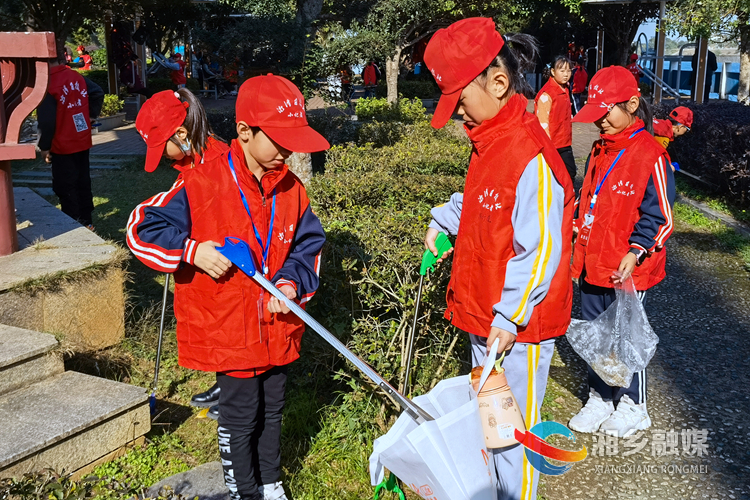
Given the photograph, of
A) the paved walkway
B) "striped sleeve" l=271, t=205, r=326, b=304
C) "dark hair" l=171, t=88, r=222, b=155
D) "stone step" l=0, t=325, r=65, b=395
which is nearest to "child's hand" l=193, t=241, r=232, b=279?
"striped sleeve" l=271, t=205, r=326, b=304

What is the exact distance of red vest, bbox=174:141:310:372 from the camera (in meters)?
2.50

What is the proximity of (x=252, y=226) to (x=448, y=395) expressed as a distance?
3.02 ft

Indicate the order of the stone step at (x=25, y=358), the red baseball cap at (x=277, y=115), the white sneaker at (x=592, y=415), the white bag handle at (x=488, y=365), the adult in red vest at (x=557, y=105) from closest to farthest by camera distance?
the white bag handle at (x=488, y=365) < the red baseball cap at (x=277, y=115) < the stone step at (x=25, y=358) < the white sneaker at (x=592, y=415) < the adult in red vest at (x=557, y=105)

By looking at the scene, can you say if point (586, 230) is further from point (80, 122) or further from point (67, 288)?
point (80, 122)

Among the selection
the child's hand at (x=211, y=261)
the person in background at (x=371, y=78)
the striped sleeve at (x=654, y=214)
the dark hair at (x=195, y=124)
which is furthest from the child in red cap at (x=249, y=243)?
the person in background at (x=371, y=78)

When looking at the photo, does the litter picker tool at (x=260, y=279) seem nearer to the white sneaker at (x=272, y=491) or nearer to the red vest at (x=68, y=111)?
the white sneaker at (x=272, y=491)

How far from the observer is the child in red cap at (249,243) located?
2428 mm

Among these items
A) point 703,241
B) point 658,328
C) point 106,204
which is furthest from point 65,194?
point 703,241

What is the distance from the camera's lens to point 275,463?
9.23 ft

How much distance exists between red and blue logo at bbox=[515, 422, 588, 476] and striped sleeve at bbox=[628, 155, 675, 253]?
1492mm

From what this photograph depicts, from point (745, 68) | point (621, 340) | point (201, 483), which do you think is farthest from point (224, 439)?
point (745, 68)

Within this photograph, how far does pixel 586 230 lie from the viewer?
3.55 meters

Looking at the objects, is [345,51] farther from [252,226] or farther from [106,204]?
[252,226]

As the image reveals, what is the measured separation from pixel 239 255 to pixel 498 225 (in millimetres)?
876
